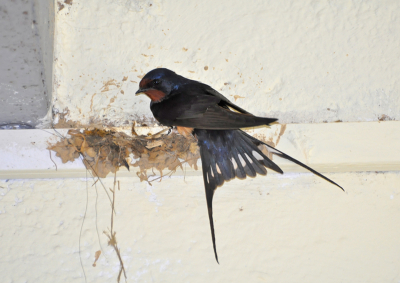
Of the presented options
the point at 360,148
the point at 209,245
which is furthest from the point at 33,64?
the point at 360,148

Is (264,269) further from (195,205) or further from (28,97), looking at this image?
(28,97)

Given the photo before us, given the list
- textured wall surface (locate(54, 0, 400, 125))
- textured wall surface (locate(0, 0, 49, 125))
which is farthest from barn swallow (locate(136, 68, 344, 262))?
textured wall surface (locate(0, 0, 49, 125))

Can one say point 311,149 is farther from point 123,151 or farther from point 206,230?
point 123,151

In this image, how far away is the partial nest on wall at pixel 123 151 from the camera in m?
1.13

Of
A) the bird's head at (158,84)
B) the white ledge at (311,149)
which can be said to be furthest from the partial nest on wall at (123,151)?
the bird's head at (158,84)

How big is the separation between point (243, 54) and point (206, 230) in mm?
743

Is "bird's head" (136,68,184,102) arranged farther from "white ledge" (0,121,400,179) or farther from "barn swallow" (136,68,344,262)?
"white ledge" (0,121,400,179)

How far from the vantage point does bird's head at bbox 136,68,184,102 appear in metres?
1.21

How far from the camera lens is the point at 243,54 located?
4.58ft

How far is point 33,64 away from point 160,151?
0.54m

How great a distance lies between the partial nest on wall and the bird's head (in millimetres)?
178

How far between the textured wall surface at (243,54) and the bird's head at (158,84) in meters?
0.12

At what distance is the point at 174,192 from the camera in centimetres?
120

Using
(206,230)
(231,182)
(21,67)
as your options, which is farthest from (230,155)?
(21,67)
